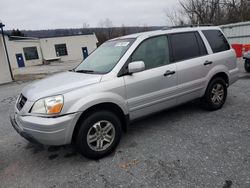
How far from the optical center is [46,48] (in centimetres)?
3688

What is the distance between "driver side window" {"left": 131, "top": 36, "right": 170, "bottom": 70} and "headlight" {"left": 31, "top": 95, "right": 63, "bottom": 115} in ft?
4.63

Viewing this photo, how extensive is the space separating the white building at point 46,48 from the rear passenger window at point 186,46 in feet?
108

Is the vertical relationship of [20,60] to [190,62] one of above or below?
above

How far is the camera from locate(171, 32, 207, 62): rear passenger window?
420 centimetres

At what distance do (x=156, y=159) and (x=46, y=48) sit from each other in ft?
122

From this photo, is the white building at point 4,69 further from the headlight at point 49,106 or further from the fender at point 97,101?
the fender at point 97,101

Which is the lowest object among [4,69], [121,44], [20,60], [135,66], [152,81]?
[152,81]

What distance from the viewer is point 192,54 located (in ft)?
14.4

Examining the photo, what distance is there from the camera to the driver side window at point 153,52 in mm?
3783

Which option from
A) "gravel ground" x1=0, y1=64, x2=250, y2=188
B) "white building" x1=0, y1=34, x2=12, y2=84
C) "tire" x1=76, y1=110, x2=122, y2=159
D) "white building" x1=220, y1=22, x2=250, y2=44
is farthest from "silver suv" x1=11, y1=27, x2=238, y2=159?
"white building" x1=0, y1=34, x2=12, y2=84

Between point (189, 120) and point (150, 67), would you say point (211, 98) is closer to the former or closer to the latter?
point (189, 120)

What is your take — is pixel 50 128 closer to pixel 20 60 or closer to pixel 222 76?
pixel 222 76

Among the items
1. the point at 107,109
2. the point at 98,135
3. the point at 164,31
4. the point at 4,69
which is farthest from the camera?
the point at 4,69

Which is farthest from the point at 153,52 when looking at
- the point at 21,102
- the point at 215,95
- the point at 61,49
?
the point at 61,49
